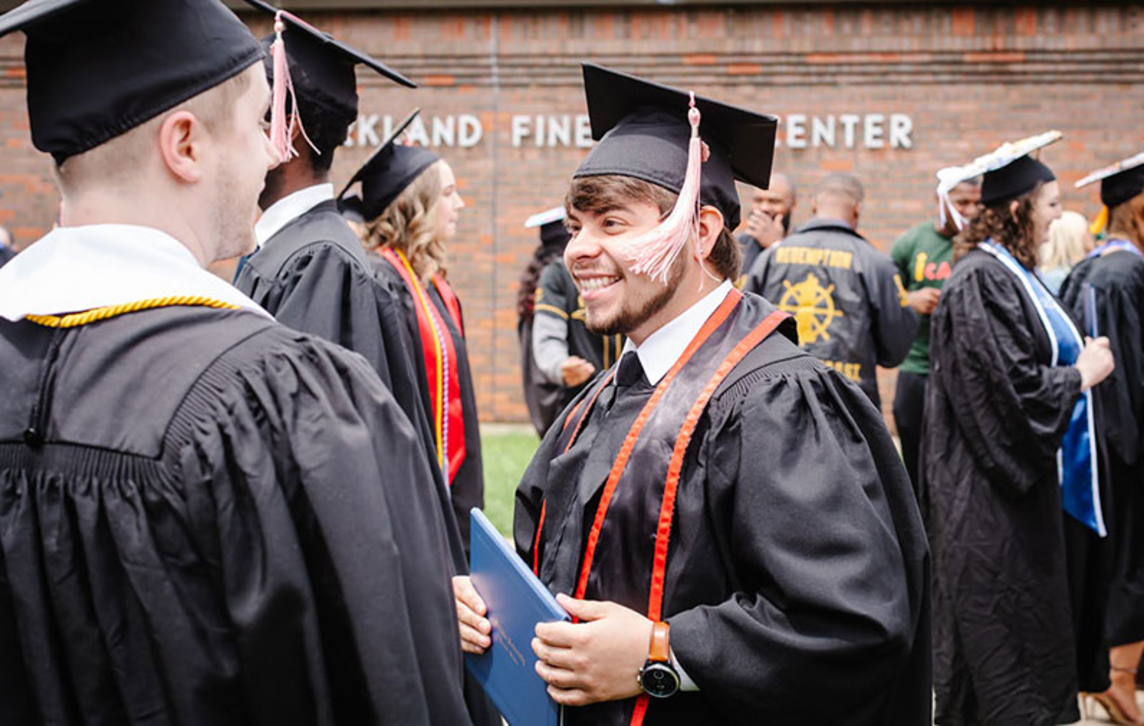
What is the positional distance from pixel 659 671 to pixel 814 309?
4255mm

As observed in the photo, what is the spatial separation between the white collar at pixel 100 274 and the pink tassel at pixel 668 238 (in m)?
0.90

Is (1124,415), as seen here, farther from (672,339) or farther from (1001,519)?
(672,339)

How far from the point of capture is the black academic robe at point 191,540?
1.26 meters

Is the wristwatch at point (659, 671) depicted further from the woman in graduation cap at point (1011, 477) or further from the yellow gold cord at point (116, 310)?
the woman in graduation cap at point (1011, 477)

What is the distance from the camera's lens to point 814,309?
231 inches

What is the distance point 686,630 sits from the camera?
72.1 inches

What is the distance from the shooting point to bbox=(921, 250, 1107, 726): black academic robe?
13.3ft

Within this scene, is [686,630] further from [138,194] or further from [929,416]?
[929,416]

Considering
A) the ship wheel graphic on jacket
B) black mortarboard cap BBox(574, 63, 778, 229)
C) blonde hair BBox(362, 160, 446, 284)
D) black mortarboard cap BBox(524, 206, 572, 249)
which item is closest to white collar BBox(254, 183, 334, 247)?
black mortarboard cap BBox(574, 63, 778, 229)

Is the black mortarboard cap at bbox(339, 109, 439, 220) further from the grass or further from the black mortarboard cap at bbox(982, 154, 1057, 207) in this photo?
the grass

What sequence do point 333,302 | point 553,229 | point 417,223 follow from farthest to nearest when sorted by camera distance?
point 553,229, point 417,223, point 333,302

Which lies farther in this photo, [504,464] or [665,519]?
[504,464]

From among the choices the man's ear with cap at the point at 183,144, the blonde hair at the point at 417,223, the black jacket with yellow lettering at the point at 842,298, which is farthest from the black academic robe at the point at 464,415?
the man's ear with cap at the point at 183,144

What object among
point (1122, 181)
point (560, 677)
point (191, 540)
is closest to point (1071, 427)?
point (1122, 181)
